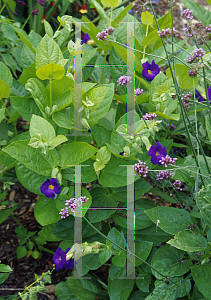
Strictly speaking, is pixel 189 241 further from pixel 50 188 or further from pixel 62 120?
pixel 62 120

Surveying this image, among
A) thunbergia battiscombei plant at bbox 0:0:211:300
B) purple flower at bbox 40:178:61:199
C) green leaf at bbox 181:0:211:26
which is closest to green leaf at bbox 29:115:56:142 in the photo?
thunbergia battiscombei plant at bbox 0:0:211:300

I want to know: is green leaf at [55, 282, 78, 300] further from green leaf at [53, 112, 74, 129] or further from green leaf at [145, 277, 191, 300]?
green leaf at [53, 112, 74, 129]

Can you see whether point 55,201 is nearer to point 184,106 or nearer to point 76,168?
point 76,168

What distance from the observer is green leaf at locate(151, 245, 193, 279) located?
3.69ft

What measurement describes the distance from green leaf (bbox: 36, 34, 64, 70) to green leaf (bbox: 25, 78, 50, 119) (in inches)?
2.5

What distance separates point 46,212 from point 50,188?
0.14 meters

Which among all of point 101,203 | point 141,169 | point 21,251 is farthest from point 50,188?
point 21,251

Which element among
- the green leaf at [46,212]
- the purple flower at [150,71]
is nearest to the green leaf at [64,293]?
the green leaf at [46,212]

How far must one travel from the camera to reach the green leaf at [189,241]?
100 cm

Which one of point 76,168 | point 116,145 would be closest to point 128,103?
point 116,145

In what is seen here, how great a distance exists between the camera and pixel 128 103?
1.28m

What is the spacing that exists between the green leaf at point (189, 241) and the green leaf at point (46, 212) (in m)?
0.47

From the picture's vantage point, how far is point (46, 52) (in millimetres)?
1181

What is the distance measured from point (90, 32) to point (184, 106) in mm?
634
